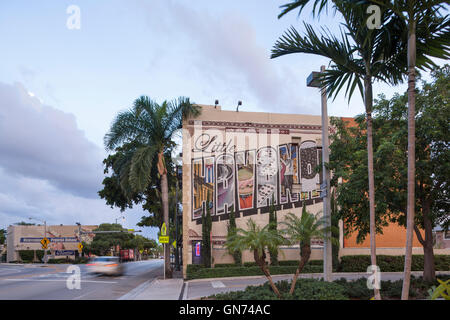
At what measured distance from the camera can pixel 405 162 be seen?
1376 centimetres

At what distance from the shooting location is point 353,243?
94.4ft

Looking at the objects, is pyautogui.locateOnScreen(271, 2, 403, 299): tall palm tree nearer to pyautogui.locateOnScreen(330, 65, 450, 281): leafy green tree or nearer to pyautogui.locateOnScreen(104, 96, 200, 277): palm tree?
pyautogui.locateOnScreen(330, 65, 450, 281): leafy green tree

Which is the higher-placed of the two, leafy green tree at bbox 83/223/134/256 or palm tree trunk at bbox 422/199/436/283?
palm tree trunk at bbox 422/199/436/283

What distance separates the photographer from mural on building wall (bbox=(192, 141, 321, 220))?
2734cm

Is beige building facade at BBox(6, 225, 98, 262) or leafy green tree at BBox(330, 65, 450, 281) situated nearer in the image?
leafy green tree at BBox(330, 65, 450, 281)

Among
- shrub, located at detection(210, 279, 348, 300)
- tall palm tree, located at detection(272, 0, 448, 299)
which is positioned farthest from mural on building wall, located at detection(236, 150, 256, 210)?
tall palm tree, located at detection(272, 0, 448, 299)

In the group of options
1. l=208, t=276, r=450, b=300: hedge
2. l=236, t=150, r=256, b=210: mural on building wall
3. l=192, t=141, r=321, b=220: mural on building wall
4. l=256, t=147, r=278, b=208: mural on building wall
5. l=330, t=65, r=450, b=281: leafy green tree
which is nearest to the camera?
l=208, t=276, r=450, b=300: hedge

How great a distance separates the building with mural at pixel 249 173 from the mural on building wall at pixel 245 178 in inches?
2.7

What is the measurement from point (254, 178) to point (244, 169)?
942 millimetres

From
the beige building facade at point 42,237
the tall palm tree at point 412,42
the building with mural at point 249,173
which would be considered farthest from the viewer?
the beige building facade at point 42,237

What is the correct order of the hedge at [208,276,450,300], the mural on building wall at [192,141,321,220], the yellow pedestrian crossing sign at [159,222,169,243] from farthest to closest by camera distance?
the mural on building wall at [192,141,321,220] → the yellow pedestrian crossing sign at [159,222,169,243] → the hedge at [208,276,450,300]

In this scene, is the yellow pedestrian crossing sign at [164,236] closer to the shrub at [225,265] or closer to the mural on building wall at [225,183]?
the shrub at [225,265]

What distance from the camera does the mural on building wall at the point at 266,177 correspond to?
91.5ft

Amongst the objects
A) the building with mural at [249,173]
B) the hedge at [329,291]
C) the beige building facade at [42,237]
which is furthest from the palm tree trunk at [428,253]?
the beige building facade at [42,237]
